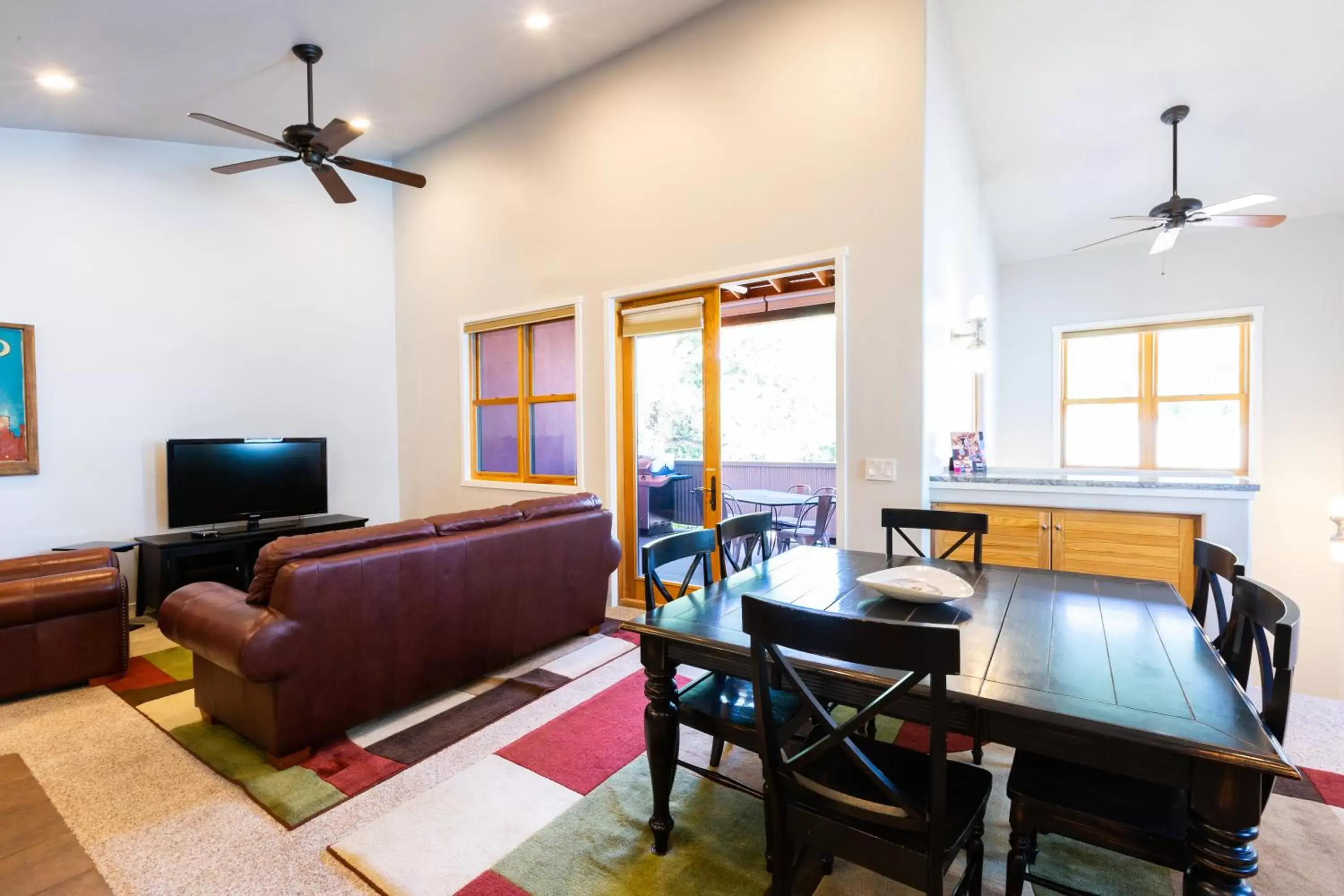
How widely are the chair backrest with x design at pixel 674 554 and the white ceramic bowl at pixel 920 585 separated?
0.62m

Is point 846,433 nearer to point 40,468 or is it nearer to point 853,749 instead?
point 853,749

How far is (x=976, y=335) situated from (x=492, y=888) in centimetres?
400

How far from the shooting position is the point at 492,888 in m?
1.78

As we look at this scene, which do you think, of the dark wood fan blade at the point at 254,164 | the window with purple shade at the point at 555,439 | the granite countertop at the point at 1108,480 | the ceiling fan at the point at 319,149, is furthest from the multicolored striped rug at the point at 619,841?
the dark wood fan blade at the point at 254,164

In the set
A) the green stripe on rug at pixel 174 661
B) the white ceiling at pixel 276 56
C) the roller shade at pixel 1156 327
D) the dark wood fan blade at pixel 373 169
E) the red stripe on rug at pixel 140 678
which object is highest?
the white ceiling at pixel 276 56

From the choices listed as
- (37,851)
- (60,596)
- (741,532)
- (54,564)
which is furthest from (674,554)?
(54,564)

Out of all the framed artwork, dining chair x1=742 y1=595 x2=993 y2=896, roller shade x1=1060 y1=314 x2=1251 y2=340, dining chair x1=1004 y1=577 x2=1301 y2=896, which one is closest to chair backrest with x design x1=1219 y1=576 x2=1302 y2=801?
dining chair x1=1004 y1=577 x2=1301 y2=896

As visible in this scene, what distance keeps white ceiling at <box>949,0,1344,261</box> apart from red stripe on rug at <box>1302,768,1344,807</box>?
12.7 ft

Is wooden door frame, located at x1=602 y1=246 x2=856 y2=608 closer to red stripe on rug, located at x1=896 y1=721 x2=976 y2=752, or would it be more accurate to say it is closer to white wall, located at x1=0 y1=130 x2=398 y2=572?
red stripe on rug, located at x1=896 y1=721 x2=976 y2=752

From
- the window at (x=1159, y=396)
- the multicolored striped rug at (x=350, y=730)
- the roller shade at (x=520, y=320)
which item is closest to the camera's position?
the multicolored striped rug at (x=350, y=730)

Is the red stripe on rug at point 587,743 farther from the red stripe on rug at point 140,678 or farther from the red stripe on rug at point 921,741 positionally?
the red stripe on rug at point 140,678

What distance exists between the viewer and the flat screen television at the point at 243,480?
15.1ft

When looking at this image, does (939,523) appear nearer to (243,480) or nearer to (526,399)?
(526,399)

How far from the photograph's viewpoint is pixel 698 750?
8.34 ft
